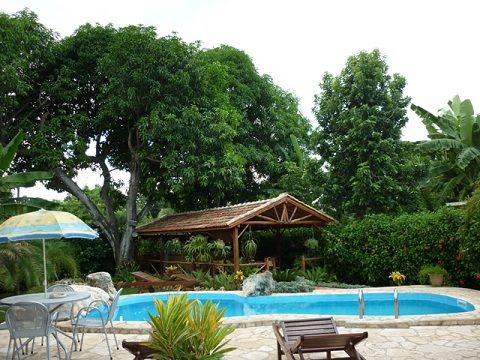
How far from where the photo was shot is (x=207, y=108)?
20484 mm

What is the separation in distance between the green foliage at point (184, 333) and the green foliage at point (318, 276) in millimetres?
11091

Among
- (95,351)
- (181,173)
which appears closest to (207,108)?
(181,173)

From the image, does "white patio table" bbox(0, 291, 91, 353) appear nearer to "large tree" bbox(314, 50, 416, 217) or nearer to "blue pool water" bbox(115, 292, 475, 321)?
"blue pool water" bbox(115, 292, 475, 321)

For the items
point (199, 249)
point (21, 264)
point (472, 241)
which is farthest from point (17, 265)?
point (472, 241)

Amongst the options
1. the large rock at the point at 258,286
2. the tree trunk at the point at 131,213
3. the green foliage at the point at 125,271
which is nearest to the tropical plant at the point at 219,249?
the large rock at the point at 258,286

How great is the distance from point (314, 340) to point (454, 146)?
14240 mm

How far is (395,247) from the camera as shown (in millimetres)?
15477

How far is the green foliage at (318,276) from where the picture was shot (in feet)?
53.9

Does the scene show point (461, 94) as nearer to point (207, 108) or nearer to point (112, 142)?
point (207, 108)

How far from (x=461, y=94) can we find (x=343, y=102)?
4543 mm

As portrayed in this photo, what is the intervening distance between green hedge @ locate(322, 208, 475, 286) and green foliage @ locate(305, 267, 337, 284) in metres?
0.58

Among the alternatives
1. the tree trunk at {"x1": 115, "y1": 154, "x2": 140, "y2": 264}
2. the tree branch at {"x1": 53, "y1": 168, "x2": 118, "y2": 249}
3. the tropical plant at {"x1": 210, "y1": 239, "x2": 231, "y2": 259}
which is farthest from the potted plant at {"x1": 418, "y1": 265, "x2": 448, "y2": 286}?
the tree branch at {"x1": 53, "y1": 168, "x2": 118, "y2": 249}

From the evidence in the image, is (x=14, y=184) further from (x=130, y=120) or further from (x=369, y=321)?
(x=369, y=321)

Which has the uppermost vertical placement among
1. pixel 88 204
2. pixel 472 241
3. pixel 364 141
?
pixel 364 141
